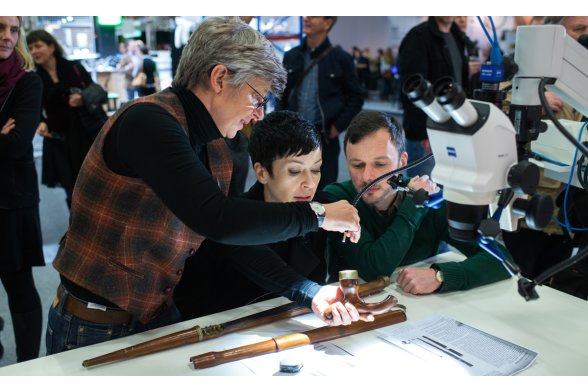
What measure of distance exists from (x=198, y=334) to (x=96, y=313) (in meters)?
0.25

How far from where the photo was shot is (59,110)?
12.2ft

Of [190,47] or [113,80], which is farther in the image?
[113,80]

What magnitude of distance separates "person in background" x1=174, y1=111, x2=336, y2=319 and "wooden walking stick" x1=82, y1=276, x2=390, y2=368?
5.5 inches

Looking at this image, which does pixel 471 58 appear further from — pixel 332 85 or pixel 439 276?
pixel 439 276

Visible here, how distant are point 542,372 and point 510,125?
2.01 feet

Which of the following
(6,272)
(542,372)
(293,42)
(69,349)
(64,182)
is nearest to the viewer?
(542,372)

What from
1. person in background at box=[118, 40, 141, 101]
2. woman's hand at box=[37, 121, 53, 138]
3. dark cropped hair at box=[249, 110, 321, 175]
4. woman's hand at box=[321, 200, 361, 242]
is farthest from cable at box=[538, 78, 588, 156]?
person in background at box=[118, 40, 141, 101]

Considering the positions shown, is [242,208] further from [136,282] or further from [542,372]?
[542,372]

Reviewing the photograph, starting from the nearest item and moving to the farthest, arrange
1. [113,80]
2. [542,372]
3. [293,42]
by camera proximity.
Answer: [542,372] < [293,42] < [113,80]

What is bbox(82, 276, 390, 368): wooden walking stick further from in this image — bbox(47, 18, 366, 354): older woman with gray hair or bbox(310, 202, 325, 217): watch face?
bbox(310, 202, 325, 217): watch face

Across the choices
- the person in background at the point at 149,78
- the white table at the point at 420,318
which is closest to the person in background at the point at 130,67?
the person in background at the point at 149,78

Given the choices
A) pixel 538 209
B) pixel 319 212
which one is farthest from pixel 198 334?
pixel 538 209

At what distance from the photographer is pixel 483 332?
5.01ft

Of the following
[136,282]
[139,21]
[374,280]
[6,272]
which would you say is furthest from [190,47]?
[139,21]
